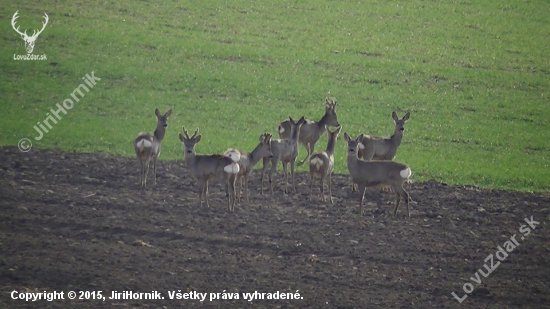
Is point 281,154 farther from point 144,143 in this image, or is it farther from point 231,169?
point 144,143

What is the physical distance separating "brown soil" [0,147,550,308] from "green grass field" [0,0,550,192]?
3.17 metres

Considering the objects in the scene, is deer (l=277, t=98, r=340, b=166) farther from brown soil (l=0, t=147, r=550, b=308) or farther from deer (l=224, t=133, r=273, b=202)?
deer (l=224, t=133, r=273, b=202)

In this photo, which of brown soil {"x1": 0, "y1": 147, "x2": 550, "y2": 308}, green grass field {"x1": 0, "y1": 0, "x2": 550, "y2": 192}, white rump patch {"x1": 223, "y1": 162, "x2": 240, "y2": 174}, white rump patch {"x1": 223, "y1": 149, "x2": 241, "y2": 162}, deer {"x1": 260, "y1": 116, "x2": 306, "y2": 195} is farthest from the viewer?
green grass field {"x1": 0, "y1": 0, "x2": 550, "y2": 192}

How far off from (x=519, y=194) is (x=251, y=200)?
7.30 metres

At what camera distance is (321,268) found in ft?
53.2

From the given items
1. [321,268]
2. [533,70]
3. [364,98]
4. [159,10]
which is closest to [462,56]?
[533,70]

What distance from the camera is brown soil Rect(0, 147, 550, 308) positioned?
1492 cm

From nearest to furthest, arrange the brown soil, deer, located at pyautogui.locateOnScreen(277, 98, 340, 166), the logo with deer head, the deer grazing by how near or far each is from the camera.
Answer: the brown soil
the deer grazing
deer, located at pyautogui.locateOnScreen(277, 98, 340, 166)
the logo with deer head

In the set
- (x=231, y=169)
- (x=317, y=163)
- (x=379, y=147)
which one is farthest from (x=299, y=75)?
(x=231, y=169)

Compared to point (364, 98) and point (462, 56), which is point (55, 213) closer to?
point (364, 98)

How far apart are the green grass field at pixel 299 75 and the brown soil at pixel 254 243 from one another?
3167 millimetres

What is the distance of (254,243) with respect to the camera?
17.4 metres

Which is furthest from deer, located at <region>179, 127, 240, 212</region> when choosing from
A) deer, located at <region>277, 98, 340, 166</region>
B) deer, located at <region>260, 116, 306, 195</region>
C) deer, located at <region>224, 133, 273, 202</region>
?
deer, located at <region>277, 98, 340, 166</region>

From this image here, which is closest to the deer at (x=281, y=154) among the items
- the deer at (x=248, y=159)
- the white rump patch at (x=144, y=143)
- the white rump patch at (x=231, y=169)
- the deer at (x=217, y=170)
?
the deer at (x=248, y=159)
